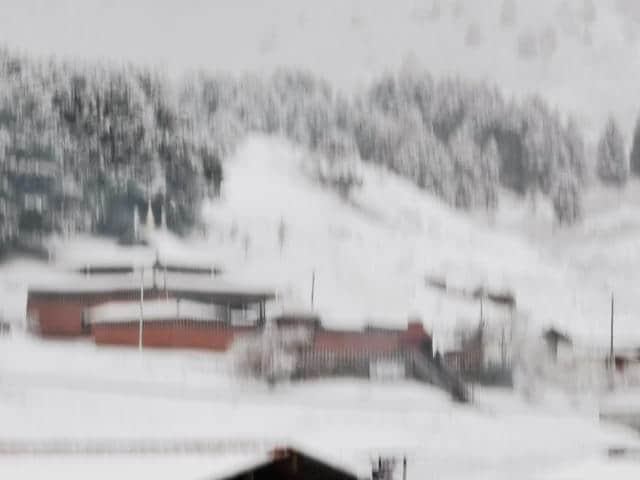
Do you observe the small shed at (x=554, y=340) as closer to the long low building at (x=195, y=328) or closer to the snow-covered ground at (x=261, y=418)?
the snow-covered ground at (x=261, y=418)

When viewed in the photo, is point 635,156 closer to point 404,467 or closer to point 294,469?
point 404,467

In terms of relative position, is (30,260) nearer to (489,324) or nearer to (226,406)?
(226,406)

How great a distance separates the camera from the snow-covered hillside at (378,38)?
3.41 m

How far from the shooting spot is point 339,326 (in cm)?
336

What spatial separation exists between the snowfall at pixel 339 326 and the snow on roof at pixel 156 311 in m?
0.10

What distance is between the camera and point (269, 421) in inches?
127

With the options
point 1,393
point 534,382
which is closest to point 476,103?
point 534,382

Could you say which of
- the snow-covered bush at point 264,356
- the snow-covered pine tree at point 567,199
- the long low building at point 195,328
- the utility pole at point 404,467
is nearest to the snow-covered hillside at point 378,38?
the snow-covered pine tree at point 567,199

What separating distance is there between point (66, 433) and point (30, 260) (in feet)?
1.79

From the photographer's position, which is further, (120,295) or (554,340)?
(554,340)

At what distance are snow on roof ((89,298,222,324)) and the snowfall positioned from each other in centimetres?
10

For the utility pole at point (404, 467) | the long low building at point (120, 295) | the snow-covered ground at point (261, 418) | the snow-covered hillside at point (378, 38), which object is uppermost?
the snow-covered hillside at point (378, 38)

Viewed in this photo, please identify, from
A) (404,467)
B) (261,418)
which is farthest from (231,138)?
(404,467)

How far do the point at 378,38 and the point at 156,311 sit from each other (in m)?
1.25
